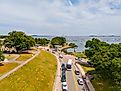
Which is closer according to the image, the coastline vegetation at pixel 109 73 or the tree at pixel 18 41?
the coastline vegetation at pixel 109 73

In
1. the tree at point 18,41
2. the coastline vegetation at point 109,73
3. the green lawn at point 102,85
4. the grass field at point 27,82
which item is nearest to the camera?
the grass field at point 27,82

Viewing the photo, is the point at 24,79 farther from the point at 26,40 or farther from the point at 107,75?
the point at 26,40

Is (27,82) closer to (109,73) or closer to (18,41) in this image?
(109,73)

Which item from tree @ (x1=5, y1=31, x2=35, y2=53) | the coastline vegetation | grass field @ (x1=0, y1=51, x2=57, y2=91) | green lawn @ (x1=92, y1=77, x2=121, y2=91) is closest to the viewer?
grass field @ (x1=0, y1=51, x2=57, y2=91)

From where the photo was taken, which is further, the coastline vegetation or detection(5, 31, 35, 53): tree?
detection(5, 31, 35, 53): tree

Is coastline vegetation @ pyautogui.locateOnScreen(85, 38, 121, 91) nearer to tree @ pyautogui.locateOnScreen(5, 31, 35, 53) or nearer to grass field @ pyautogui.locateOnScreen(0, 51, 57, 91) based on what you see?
grass field @ pyautogui.locateOnScreen(0, 51, 57, 91)

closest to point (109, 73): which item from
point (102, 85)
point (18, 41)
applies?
point (102, 85)

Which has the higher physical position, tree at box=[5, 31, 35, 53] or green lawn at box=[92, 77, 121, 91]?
tree at box=[5, 31, 35, 53]

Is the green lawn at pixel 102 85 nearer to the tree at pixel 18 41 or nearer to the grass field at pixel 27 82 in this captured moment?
the grass field at pixel 27 82

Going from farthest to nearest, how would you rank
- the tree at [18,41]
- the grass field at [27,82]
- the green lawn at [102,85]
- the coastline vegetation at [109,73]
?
the tree at [18,41] < the green lawn at [102,85] < the coastline vegetation at [109,73] < the grass field at [27,82]

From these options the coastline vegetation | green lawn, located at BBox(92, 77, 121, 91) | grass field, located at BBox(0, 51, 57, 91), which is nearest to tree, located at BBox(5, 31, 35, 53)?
grass field, located at BBox(0, 51, 57, 91)

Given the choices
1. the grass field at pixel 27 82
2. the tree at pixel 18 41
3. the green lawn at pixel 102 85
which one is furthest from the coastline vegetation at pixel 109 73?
the tree at pixel 18 41
